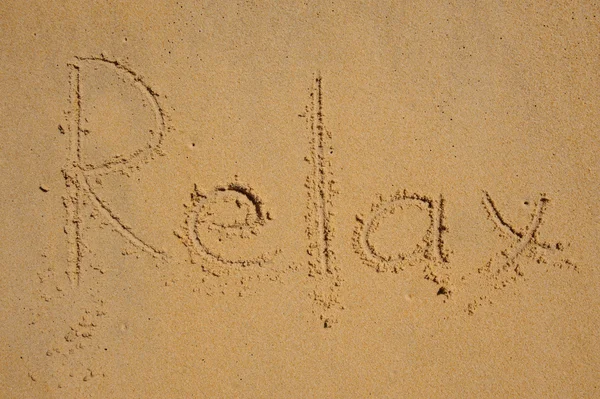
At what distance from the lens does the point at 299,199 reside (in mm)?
1709

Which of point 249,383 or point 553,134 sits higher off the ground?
point 553,134

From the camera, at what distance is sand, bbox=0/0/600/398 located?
166cm

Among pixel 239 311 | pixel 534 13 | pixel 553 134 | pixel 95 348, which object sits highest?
pixel 534 13

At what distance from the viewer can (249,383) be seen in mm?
1654

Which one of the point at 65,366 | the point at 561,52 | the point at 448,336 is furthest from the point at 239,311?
the point at 561,52

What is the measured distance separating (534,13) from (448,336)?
122 centimetres

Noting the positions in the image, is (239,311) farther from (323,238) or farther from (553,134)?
(553,134)

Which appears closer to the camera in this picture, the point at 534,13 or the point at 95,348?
the point at 95,348

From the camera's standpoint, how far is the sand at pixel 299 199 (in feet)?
5.46

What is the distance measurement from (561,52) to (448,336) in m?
1.11

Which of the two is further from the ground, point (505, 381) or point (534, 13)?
point (534, 13)

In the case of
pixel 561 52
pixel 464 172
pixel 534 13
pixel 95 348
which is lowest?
pixel 95 348

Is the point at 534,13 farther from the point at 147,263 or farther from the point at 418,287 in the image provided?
the point at 147,263

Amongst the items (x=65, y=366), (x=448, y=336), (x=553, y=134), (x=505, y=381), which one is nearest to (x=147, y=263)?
(x=65, y=366)
